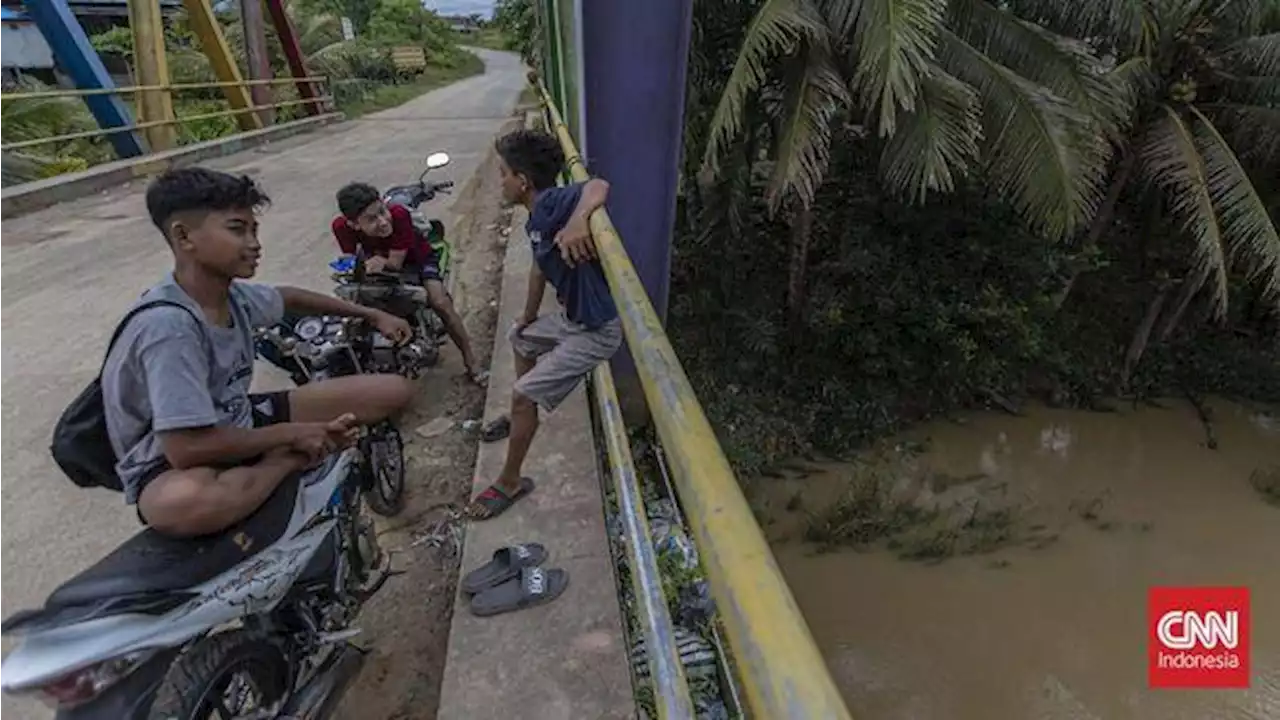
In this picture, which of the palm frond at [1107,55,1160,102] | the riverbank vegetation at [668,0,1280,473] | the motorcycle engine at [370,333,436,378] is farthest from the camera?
the palm frond at [1107,55,1160,102]

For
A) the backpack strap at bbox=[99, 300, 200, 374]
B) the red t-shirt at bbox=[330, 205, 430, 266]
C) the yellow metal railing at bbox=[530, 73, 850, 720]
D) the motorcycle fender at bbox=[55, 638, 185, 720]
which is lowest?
the motorcycle fender at bbox=[55, 638, 185, 720]

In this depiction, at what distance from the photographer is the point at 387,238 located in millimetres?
3967

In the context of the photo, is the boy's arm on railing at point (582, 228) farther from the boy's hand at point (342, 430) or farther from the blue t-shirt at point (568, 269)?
the boy's hand at point (342, 430)

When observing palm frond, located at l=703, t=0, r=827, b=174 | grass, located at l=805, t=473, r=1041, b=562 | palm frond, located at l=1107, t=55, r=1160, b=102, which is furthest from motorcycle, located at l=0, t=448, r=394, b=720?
palm frond, located at l=1107, t=55, r=1160, b=102

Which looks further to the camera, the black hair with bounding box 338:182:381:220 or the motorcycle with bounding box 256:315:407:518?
the black hair with bounding box 338:182:381:220

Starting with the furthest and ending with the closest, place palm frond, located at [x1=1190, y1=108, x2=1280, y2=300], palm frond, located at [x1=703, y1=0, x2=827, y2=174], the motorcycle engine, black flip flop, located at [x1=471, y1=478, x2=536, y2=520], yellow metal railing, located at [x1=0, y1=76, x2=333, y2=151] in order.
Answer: yellow metal railing, located at [x1=0, y1=76, x2=333, y2=151] → palm frond, located at [x1=1190, y1=108, x2=1280, y2=300] → palm frond, located at [x1=703, y1=0, x2=827, y2=174] → the motorcycle engine → black flip flop, located at [x1=471, y1=478, x2=536, y2=520]

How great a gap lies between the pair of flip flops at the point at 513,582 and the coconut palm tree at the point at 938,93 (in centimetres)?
518

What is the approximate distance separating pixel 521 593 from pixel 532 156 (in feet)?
5.12

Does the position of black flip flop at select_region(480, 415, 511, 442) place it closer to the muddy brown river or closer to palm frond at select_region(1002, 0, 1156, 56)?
the muddy brown river

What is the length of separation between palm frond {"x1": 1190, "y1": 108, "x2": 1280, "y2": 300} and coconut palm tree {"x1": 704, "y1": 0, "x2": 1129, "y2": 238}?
187cm

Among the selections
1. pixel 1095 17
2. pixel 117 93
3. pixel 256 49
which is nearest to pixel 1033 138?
pixel 1095 17

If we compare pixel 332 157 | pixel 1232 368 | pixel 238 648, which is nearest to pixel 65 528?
pixel 238 648

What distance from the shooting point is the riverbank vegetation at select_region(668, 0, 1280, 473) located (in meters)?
7.29

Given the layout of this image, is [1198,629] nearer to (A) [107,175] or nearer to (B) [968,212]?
(B) [968,212]
